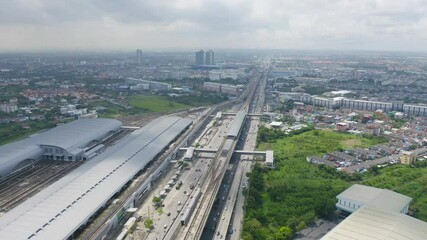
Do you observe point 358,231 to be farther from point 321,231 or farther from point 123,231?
point 123,231

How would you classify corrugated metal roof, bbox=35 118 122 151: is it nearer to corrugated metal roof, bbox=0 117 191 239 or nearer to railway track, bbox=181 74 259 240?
corrugated metal roof, bbox=0 117 191 239

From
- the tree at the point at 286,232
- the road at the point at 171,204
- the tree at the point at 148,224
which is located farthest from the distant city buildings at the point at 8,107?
the tree at the point at 286,232

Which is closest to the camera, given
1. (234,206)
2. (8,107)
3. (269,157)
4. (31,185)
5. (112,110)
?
(234,206)

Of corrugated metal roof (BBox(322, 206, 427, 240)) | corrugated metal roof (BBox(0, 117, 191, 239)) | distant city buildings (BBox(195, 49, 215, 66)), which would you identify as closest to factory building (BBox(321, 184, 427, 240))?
corrugated metal roof (BBox(322, 206, 427, 240))

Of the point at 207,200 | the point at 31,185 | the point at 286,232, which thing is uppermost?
the point at 207,200

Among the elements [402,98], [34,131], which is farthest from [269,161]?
[402,98]

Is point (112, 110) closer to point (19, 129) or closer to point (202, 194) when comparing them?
point (19, 129)

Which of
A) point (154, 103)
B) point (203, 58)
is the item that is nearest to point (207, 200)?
point (154, 103)
